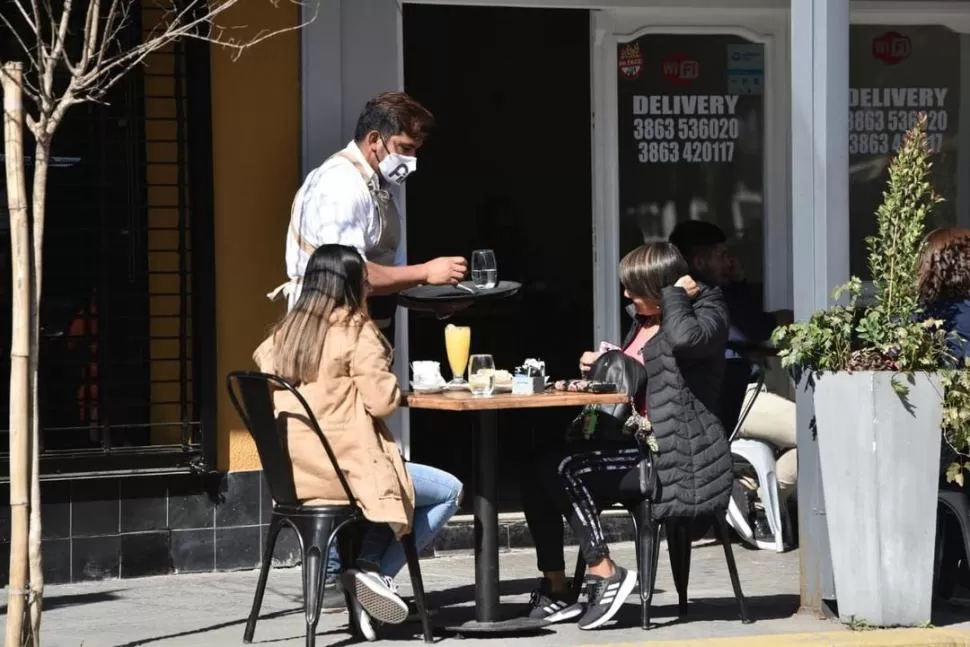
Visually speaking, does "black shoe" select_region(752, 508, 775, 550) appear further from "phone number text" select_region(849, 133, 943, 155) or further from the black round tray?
the black round tray

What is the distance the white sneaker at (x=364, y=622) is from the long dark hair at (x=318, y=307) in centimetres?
90

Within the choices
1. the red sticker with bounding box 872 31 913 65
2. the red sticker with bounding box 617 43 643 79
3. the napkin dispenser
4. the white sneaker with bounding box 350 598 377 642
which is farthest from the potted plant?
the red sticker with bounding box 872 31 913 65

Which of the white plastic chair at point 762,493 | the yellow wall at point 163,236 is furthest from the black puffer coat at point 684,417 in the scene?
the yellow wall at point 163,236

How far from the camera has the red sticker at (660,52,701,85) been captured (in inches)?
343

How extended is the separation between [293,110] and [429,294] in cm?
162

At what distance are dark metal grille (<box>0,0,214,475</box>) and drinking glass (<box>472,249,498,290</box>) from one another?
1.69m

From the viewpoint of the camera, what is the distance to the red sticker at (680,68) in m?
8.71

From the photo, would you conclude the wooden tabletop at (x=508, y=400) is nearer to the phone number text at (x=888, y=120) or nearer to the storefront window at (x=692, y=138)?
the storefront window at (x=692, y=138)

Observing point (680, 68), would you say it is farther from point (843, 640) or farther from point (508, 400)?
point (843, 640)

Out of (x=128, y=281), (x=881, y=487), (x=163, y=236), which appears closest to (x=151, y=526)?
(x=128, y=281)

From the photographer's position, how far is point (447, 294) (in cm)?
644

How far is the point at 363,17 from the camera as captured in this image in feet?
25.7

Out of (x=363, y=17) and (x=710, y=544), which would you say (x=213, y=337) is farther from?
(x=710, y=544)

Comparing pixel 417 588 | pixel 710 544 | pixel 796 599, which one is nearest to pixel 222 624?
pixel 417 588
